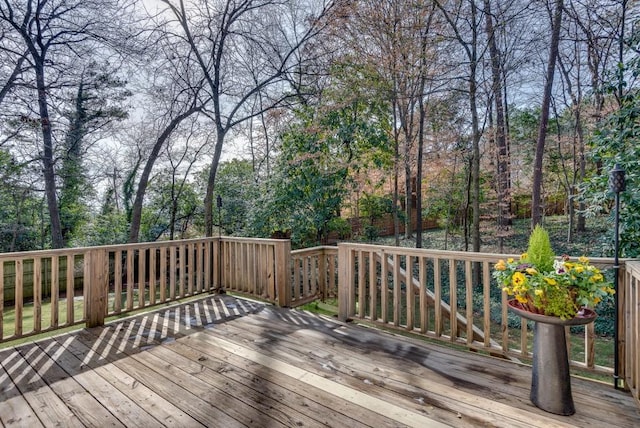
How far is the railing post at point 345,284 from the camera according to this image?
3523 mm

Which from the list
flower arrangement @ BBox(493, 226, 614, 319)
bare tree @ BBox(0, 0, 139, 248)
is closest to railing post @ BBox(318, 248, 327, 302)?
flower arrangement @ BBox(493, 226, 614, 319)

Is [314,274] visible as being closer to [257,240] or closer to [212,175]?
[257,240]

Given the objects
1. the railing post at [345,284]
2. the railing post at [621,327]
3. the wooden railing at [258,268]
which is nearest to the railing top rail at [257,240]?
the wooden railing at [258,268]

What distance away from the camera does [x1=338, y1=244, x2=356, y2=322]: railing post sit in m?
3.52

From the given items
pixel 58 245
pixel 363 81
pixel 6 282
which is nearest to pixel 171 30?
pixel 363 81

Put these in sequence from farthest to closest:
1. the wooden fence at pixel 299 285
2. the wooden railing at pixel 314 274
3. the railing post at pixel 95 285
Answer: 1. the wooden railing at pixel 314 274
2. the railing post at pixel 95 285
3. the wooden fence at pixel 299 285

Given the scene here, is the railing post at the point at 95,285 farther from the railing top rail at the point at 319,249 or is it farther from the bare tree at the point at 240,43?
the bare tree at the point at 240,43

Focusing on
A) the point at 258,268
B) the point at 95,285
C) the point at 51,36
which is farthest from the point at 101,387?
the point at 51,36

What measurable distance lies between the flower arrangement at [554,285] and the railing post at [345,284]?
5.74ft

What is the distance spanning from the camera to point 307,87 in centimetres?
659

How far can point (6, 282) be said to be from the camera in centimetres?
623

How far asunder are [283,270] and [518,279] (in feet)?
9.01

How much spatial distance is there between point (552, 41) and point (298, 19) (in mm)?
4646

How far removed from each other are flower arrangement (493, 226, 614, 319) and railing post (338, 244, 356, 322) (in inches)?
68.8
